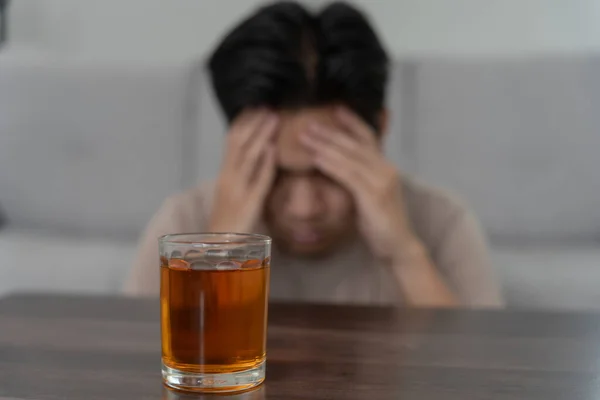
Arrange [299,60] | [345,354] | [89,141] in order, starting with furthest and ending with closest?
[89,141]
[299,60]
[345,354]

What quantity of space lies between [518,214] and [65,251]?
1.08 meters

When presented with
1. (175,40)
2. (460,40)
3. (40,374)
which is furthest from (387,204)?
(40,374)

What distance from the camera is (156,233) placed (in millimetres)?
1322

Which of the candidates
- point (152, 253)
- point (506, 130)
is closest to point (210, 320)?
point (152, 253)

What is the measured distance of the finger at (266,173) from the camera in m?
1.20

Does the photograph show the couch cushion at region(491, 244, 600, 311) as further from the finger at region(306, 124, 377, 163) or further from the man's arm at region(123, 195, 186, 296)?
the man's arm at region(123, 195, 186, 296)

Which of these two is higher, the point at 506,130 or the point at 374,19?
the point at 374,19

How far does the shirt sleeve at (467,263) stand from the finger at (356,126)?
25 cm

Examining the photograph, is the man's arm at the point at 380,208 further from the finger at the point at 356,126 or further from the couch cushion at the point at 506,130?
the couch cushion at the point at 506,130

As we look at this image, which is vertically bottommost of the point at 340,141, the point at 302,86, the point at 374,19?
the point at 340,141

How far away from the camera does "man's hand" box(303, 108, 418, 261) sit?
1192 mm

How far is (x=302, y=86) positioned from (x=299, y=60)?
47mm

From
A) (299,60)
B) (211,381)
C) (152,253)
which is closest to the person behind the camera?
(211,381)

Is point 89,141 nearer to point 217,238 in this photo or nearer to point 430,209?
point 430,209
